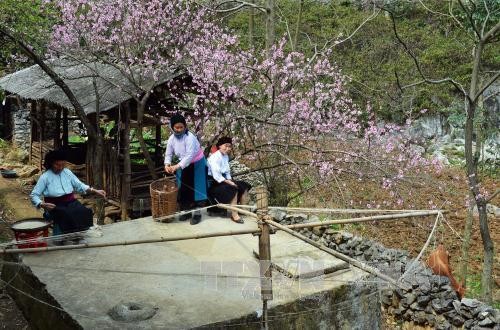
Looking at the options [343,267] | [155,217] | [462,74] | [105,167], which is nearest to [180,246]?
[155,217]

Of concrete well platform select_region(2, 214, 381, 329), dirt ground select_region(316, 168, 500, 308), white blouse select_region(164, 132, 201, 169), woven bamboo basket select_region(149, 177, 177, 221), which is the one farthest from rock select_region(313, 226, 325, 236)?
white blouse select_region(164, 132, 201, 169)

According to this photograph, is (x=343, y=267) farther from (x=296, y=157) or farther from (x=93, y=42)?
(x=93, y=42)

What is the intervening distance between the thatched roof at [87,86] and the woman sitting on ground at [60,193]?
3.91 m

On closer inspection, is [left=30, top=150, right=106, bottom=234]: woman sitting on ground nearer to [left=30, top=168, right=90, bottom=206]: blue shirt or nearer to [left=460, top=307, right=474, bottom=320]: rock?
[left=30, top=168, right=90, bottom=206]: blue shirt

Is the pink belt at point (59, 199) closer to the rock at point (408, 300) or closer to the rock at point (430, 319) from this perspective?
the rock at point (408, 300)

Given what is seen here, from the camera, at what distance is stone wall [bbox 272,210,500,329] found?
7.29 metres

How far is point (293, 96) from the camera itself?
36.1 ft

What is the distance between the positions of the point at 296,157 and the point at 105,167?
4.78 m

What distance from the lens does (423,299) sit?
314 inches

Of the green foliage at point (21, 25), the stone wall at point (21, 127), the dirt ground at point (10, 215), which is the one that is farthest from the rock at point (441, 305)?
the stone wall at point (21, 127)

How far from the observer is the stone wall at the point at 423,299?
7.29 m

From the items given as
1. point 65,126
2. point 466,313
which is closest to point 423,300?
point 466,313

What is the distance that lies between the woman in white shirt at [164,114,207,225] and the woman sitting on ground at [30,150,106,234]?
1.36 m

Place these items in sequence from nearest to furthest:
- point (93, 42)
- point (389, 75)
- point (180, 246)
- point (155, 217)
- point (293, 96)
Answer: point (180, 246)
point (155, 217)
point (293, 96)
point (93, 42)
point (389, 75)
